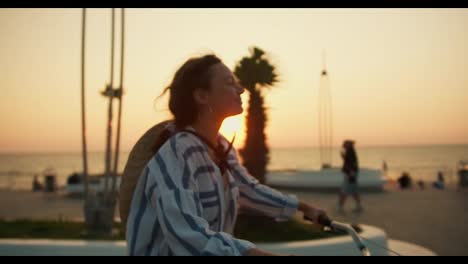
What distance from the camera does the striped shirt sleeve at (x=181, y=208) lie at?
1324mm

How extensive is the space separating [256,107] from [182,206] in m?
6.72

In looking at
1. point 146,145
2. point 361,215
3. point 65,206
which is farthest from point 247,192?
point 65,206

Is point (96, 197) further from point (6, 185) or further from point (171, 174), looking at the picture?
point (6, 185)

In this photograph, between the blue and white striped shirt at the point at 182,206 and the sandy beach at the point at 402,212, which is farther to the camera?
the sandy beach at the point at 402,212

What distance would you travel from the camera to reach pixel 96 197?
819 centimetres

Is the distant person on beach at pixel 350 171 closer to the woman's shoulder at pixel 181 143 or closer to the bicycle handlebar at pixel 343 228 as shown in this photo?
the bicycle handlebar at pixel 343 228

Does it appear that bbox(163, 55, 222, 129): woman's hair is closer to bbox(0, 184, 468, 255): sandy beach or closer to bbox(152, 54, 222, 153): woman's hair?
bbox(152, 54, 222, 153): woman's hair

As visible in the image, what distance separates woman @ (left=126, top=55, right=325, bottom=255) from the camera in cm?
135

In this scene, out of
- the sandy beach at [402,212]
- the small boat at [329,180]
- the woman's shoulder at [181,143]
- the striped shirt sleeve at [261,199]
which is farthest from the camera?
the small boat at [329,180]

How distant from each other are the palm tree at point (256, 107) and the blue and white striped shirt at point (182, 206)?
607cm

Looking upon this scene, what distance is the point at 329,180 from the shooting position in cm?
1931

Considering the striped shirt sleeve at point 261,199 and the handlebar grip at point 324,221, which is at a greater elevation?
the striped shirt sleeve at point 261,199

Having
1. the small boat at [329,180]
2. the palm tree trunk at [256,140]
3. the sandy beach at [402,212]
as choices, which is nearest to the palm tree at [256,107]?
the palm tree trunk at [256,140]

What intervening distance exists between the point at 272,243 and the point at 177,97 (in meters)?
4.93
